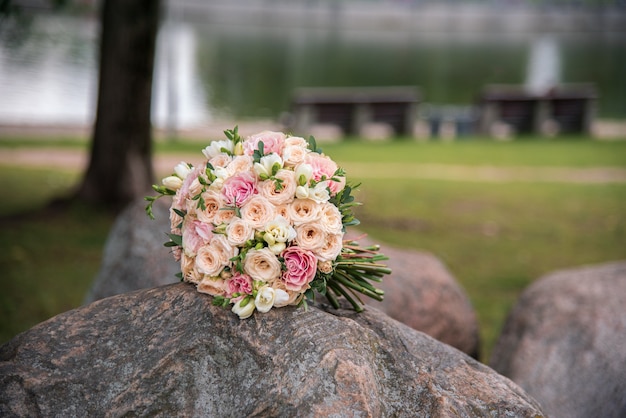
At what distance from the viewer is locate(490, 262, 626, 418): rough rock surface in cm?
418

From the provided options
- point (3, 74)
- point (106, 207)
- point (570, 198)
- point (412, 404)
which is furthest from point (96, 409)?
point (3, 74)

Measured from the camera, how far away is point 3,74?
2734cm

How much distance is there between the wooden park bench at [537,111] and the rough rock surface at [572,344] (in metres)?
14.7

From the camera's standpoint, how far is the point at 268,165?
316 centimetres

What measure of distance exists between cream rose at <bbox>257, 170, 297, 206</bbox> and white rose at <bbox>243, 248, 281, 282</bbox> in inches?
8.1

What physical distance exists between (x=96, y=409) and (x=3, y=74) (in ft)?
88.4

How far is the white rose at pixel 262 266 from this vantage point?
3.04 meters

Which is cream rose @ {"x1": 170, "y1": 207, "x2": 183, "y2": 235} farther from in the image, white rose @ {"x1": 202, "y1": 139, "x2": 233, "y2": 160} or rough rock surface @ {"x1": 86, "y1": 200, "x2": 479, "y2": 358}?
rough rock surface @ {"x1": 86, "y1": 200, "x2": 479, "y2": 358}

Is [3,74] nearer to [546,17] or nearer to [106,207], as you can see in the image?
[106,207]

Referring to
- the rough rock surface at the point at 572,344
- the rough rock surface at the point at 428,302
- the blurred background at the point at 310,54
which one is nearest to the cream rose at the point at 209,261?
the rough rock surface at the point at 428,302

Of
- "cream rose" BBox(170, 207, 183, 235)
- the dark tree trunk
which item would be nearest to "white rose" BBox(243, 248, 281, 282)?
"cream rose" BBox(170, 207, 183, 235)

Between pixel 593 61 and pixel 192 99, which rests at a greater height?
pixel 593 61

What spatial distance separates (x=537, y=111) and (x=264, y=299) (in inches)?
697

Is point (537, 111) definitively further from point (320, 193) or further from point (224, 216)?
point (224, 216)
